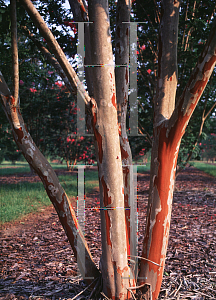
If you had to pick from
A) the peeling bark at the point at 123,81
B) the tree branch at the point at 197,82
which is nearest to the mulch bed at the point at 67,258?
the peeling bark at the point at 123,81

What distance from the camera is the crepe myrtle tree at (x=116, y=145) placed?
5.16ft

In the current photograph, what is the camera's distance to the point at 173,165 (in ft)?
5.72

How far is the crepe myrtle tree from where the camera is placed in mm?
1571

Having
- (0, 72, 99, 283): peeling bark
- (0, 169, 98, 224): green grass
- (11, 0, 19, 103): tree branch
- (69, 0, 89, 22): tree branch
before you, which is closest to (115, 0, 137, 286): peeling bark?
(69, 0, 89, 22): tree branch

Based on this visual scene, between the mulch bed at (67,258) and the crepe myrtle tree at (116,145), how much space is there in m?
0.38

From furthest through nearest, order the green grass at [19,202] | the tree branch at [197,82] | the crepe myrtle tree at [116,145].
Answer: the green grass at [19,202]
the crepe myrtle tree at [116,145]
the tree branch at [197,82]

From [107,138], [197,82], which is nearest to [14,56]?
[107,138]

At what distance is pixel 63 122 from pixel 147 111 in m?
4.48

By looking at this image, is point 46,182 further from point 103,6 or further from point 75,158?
point 75,158

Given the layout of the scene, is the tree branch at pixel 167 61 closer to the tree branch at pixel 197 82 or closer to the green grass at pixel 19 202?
the tree branch at pixel 197 82

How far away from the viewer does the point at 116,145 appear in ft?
5.32

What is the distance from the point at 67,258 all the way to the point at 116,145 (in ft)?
6.10

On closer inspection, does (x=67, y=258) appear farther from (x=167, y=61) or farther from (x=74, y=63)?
(x=74, y=63)

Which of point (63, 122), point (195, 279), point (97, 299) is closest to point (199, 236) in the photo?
point (195, 279)
